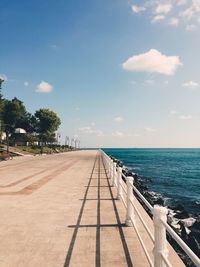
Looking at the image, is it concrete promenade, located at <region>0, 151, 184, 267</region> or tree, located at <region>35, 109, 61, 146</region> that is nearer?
concrete promenade, located at <region>0, 151, 184, 267</region>

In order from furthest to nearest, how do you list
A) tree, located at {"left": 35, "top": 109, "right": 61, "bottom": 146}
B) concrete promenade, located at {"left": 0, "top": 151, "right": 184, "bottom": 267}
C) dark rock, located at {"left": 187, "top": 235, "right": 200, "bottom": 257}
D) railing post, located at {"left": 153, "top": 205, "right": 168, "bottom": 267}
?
1. tree, located at {"left": 35, "top": 109, "right": 61, "bottom": 146}
2. dark rock, located at {"left": 187, "top": 235, "right": 200, "bottom": 257}
3. concrete promenade, located at {"left": 0, "top": 151, "right": 184, "bottom": 267}
4. railing post, located at {"left": 153, "top": 205, "right": 168, "bottom": 267}

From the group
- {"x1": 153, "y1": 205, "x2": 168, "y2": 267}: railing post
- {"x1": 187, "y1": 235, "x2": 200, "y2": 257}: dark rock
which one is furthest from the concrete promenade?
{"x1": 187, "y1": 235, "x2": 200, "y2": 257}: dark rock

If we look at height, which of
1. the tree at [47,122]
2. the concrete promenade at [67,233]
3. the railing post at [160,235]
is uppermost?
the tree at [47,122]

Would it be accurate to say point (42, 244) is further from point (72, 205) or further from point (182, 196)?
point (182, 196)

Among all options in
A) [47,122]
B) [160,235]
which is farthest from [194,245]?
[47,122]

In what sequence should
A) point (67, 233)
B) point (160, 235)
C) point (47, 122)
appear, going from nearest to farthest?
point (160, 235) → point (67, 233) → point (47, 122)

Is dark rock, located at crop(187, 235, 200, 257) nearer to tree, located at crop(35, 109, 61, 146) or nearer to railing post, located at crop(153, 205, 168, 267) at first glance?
railing post, located at crop(153, 205, 168, 267)

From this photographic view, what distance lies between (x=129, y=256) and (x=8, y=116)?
11254cm

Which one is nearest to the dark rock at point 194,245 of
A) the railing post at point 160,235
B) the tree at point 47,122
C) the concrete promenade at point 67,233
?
the concrete promenade at point 67,233

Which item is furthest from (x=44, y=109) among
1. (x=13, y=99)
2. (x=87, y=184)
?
(x=87, y=184)

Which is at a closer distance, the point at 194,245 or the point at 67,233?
the point at 67,233

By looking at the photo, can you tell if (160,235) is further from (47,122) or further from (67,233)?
(47,122)

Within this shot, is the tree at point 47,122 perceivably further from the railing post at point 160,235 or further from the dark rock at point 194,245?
the railing post at point 160,235

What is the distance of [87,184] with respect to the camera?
616 inches
